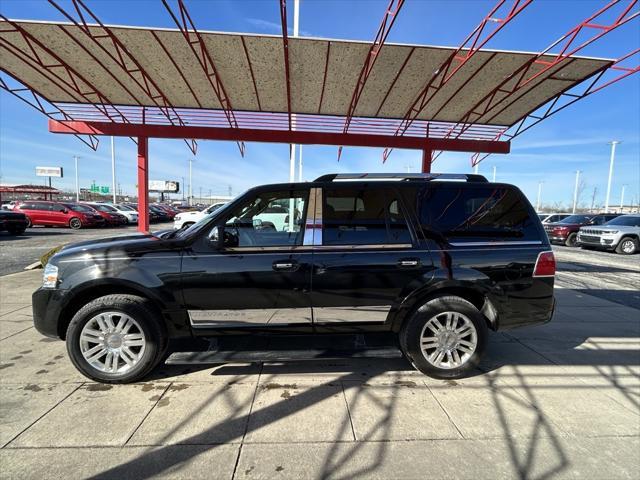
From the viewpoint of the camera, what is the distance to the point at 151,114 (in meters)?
10.9

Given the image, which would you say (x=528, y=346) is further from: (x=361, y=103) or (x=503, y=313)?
(x=361, y=103)

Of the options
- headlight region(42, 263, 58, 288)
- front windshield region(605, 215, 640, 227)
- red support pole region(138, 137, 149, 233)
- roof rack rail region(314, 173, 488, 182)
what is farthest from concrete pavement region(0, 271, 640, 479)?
front windshield region(605, 215, 640, 227)

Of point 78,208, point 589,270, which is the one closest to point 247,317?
point 589,270

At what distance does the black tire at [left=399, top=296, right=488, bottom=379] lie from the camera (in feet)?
10.8

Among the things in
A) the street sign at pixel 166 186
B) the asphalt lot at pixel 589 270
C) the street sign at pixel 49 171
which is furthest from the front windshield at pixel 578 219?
the street sign at pixel 49 171

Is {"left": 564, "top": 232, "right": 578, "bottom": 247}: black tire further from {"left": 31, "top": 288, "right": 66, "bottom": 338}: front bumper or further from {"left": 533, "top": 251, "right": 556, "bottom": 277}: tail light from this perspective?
{"left": 31, "top": 288, "right": 66, "bottom": 338}: front bumper

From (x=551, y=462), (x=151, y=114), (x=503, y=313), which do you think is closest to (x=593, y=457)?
(x=551, y=462)

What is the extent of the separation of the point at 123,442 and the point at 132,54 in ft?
26.4

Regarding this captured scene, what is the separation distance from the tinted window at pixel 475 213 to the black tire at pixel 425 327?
0.70m

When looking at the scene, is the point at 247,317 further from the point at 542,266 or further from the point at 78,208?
the point at 78,208

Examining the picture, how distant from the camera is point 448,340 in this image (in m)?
3.36

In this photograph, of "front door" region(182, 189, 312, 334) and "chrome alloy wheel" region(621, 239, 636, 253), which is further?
"chrome alloy wheel" region(621, 239, 636, 253)

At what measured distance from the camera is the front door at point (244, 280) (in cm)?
310

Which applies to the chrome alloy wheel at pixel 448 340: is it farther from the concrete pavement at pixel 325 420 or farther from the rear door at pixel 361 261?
the rear door at pixel 361 261
